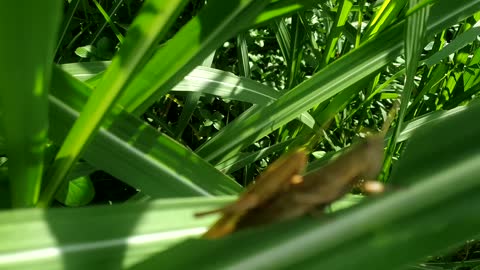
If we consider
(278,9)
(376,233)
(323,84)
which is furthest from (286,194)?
(323,84)

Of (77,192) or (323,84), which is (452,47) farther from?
(77,192)

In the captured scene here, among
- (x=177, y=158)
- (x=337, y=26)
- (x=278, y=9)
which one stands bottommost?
(x=177, y=158)

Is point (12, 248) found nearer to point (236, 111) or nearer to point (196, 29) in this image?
point (196, 29)

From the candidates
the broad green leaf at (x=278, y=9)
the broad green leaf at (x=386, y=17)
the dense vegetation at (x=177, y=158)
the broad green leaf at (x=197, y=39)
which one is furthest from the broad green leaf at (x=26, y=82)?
the broad green leaf at (x=386, y=17)

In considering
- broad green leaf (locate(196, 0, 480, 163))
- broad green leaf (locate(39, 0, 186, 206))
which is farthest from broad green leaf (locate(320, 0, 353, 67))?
broad green leaf (locate(39, 0, 186, 206))

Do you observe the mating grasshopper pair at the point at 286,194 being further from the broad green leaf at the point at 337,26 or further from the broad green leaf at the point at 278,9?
the broad green leaf at the point at 337,26

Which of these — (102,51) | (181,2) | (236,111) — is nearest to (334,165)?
(181,2)
